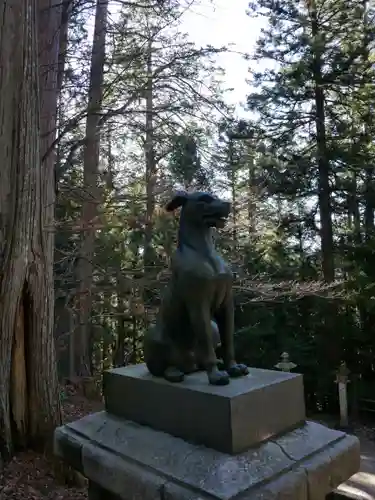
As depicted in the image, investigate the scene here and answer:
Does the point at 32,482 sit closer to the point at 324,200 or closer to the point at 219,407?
the point at 219,407

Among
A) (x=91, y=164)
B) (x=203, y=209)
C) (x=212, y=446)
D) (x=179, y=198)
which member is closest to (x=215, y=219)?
(x=203, y=209)

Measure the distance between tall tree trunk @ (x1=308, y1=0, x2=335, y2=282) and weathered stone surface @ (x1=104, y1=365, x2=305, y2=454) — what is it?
246 inches

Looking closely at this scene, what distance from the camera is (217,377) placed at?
1626 millimetres

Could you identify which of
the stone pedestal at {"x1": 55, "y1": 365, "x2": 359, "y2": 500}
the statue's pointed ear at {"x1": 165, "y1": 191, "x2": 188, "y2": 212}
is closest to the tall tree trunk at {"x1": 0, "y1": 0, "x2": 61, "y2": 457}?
the stone pedestal at {"x1": 55, "y1": 365, "x2": 359, "y2": 500}

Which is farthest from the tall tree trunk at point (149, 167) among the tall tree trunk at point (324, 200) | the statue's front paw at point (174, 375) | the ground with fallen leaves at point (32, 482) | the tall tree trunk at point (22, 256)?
the tall tree trunk at point (324, 200)

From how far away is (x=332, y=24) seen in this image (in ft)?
25.1

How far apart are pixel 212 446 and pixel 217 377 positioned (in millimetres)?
239

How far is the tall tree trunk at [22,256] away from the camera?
338 centimetres

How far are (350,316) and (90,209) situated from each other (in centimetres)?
498

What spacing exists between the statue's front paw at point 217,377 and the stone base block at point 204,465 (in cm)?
23

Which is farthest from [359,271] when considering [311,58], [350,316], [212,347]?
[212,347]

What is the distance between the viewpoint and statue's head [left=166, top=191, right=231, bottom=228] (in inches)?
66.3

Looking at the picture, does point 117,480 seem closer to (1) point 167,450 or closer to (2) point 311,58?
(1) point 167,450

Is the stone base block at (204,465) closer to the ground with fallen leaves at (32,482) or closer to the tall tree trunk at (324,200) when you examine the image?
the ground with fallen leaves at (32,482)
